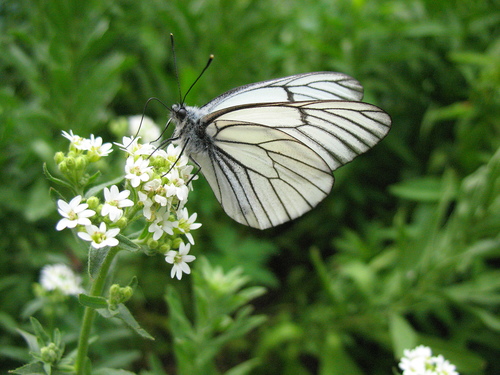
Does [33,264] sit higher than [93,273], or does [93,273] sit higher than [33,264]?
[33,264]

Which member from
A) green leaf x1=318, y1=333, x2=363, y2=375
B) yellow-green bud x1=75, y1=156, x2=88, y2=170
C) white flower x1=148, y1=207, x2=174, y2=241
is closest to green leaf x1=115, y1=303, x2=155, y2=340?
white flower x1=148, y1=207, x2=174, y2=241

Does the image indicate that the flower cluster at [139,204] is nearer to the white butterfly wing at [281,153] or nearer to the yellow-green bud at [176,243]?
the yellow-green bud at [176,243]

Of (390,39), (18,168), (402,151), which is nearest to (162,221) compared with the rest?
(18,168)

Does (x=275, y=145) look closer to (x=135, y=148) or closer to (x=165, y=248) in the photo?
(x=135, y=148)

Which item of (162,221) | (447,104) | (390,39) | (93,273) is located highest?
(390,39)

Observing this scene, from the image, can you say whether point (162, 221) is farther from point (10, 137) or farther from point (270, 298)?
point (270, 298)

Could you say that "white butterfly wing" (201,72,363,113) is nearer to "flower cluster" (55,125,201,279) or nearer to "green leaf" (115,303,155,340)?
"flower cluster" (55,125,201,279)

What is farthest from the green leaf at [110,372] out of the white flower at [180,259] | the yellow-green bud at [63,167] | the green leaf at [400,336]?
the green leaf at [400,336]

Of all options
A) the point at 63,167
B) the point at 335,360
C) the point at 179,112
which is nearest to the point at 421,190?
the point at 335,360
